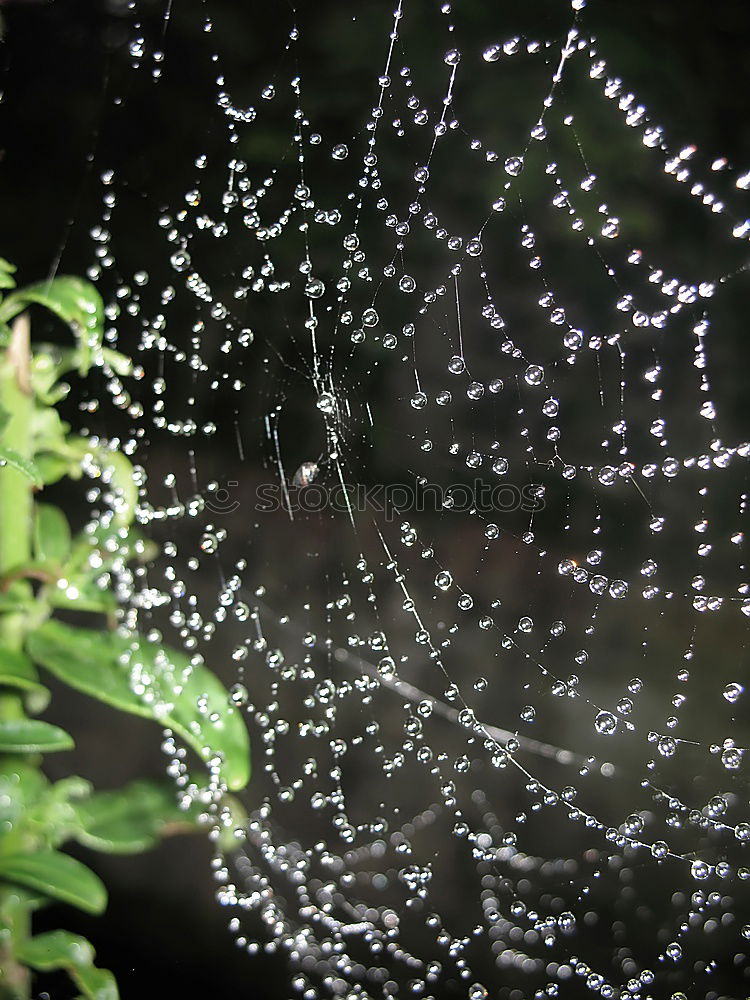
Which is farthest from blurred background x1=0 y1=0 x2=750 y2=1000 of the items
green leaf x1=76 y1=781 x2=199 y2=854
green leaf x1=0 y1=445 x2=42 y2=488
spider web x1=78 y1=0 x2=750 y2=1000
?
green leaf x1=0 y1=445 x2=42 y2=488

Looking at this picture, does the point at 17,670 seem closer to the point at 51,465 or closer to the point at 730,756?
the point at 51,465

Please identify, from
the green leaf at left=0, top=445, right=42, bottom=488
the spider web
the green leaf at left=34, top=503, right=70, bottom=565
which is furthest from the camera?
the spider web

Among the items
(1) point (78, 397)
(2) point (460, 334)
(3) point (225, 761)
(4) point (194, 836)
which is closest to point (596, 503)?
(2) point (460, 334)

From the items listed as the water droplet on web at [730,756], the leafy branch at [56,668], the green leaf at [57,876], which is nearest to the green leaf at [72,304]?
the leafy branch at [56,668]

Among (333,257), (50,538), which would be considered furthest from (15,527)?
(333,257)

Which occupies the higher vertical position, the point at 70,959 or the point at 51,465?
the point at 51,465

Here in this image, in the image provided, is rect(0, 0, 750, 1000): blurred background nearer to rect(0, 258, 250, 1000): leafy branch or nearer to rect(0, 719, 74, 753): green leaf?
rect(0, 258, 250, 1000): leafy branch
